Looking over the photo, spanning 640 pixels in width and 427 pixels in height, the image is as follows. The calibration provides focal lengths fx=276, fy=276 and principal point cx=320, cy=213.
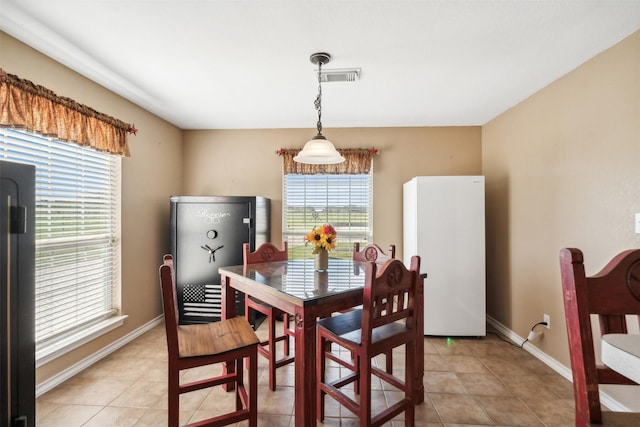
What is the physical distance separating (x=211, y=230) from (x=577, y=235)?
325 cm

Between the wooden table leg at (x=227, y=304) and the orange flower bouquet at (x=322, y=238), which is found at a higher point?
the orange flower bouquet at (x=322, y=238)

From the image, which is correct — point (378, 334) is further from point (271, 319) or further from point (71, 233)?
point (71, 233)

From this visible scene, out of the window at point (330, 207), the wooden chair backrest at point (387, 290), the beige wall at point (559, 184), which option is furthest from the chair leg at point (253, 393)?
the beige wall at point (559, 184)

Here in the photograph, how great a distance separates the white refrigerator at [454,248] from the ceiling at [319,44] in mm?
898

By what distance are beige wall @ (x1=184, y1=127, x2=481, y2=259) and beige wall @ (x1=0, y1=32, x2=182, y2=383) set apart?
0.34 m

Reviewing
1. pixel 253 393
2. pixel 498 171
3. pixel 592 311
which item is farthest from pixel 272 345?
pixel 498 171

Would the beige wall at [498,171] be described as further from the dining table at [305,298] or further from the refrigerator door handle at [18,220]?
the refrigerator door handle at [18,220]

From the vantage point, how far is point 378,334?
155 centimetres

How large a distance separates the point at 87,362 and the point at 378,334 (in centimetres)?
239

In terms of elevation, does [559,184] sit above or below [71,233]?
above

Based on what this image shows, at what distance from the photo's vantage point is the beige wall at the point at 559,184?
69.3 inches

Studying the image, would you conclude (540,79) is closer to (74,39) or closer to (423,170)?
(423,170)

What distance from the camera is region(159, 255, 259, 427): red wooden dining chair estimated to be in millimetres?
1311

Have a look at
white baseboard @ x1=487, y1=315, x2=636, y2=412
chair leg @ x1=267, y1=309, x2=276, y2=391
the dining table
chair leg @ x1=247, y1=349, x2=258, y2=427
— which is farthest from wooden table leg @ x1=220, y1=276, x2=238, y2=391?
white baseboard @ x1=487, y1=315, x2=636, y2=412
